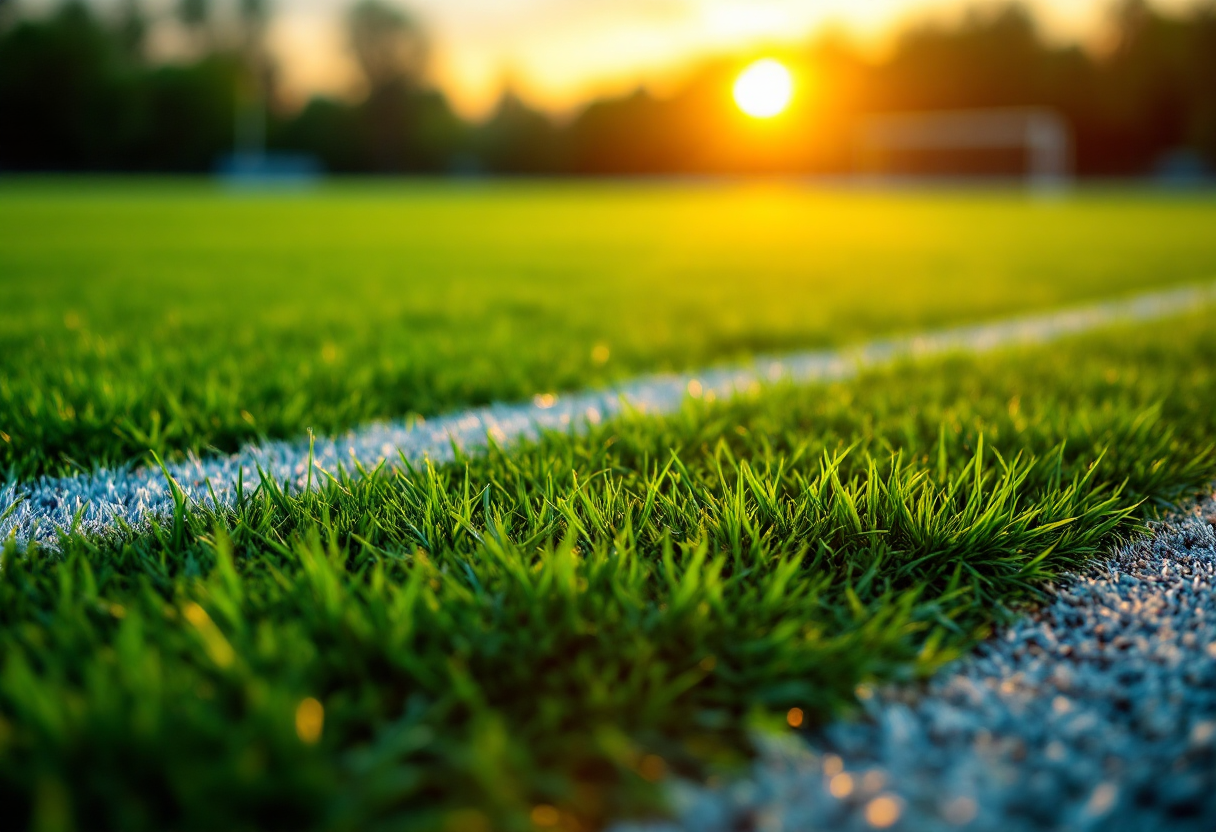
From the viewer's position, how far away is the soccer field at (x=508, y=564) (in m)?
0.78

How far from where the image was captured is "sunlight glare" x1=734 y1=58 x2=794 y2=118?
4269cm

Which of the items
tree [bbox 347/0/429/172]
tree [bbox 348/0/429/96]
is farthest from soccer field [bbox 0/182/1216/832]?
tree [bbox 348/0/429/96]

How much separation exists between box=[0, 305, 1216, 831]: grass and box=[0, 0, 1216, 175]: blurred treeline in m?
40.9

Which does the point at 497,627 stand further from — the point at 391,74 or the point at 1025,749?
the point at 391,74

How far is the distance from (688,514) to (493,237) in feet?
28.0

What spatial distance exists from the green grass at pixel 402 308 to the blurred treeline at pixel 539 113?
31797 mm

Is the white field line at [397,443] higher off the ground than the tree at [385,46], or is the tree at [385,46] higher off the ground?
the tree at [385,46]

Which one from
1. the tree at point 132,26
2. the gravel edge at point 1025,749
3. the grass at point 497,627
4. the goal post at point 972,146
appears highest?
the tree at point 132,26

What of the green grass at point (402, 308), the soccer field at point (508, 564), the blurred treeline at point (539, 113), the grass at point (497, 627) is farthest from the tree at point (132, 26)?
the grass at point (497, 627)

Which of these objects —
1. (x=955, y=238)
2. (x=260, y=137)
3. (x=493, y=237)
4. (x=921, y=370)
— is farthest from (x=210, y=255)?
(x=260, y=137)

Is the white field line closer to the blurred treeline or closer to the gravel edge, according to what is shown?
the gravel edge

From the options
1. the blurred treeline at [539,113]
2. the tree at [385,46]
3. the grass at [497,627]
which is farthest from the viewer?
the tree at [385,46]

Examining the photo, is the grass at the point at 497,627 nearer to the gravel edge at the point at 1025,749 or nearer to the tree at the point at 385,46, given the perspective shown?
the gravel edge at the point at 1025,749

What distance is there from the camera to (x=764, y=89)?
4359cm
